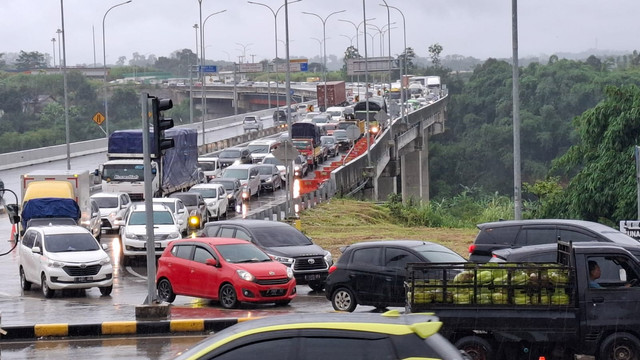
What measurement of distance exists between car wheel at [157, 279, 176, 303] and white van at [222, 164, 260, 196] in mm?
25344

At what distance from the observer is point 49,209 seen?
32.2 meters

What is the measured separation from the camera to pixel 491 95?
139 meters

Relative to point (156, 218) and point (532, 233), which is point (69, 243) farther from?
point (532, 233)

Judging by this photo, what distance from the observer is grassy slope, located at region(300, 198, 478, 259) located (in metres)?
31.8

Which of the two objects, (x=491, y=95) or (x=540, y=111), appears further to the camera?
(x=491, y=95)

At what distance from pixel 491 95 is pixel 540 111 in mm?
18200

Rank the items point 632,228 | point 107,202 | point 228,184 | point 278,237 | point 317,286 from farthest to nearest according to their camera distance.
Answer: point 228,184
point 107,202
point 278,237
point 317,286
point 632,228

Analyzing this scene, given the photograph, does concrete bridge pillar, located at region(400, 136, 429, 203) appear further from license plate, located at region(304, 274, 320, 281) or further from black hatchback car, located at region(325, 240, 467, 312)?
black hatchback car, located at region(325, 240, 467, 312)

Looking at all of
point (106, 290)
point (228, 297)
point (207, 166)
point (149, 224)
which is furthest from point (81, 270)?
point (207, 166)

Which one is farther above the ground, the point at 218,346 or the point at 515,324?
the point at 218,346

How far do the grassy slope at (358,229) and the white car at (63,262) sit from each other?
6776mm

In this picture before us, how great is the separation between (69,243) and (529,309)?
13856 millimetres

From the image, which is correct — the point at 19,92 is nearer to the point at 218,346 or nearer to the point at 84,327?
the point at 84,327

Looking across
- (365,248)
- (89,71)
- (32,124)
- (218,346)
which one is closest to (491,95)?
(32,124)
